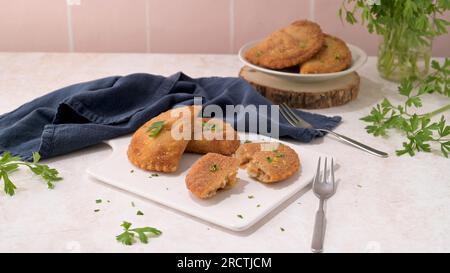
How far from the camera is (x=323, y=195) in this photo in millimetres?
1199

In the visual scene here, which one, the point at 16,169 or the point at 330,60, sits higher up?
the point at 330,60

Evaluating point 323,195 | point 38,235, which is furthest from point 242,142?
point 38,235

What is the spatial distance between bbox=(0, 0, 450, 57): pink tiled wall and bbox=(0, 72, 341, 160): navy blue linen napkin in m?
0.48

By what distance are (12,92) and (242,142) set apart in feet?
2.41

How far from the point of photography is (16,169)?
1320mm

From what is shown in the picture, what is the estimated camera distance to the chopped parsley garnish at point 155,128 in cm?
132

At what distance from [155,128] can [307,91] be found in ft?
1.67

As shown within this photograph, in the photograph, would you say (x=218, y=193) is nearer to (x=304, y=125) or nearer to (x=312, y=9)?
(x=304, y=125)

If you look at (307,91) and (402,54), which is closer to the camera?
(307,91)

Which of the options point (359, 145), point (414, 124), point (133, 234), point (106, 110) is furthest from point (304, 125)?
point (133, 234)

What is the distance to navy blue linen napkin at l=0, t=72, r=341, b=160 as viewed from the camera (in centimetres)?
140

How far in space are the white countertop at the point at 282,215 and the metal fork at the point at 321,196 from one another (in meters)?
0.02

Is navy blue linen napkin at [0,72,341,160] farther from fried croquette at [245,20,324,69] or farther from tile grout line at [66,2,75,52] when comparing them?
tile grout line at [66,2,75,52]

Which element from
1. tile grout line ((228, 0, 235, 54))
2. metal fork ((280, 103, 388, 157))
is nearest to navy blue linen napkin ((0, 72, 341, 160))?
metal fork ((280, 103, 388, 157))
